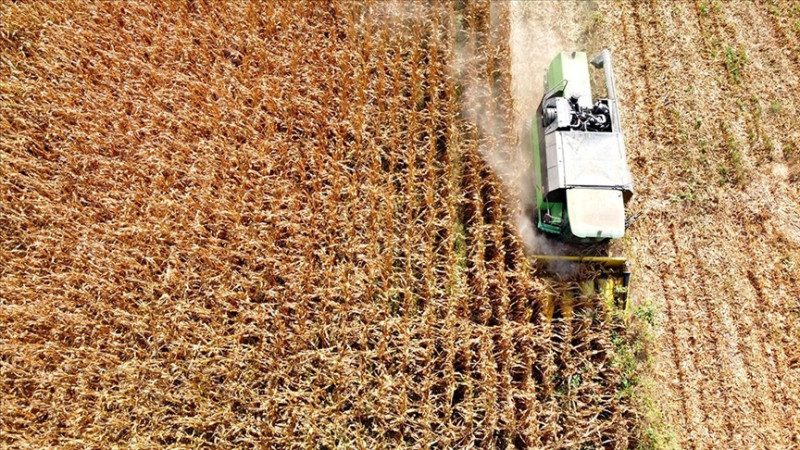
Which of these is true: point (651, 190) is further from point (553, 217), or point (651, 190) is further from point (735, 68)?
point (735, 68)

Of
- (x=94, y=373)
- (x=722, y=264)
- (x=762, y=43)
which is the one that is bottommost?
(x=94, y=373)

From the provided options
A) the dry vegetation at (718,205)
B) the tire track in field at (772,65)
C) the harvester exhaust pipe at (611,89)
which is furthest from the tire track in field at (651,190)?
the tire track in field at (772,65)

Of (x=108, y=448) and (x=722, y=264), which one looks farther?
(x=722, y=264)

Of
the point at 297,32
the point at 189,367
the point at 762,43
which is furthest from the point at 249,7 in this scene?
the point at 762,43

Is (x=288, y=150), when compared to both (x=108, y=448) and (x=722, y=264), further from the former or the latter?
(x=722, y=264)

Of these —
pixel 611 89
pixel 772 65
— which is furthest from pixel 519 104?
pixel 772 65

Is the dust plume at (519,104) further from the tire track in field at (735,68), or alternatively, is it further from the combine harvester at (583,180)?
the tire track in field at (735,68)

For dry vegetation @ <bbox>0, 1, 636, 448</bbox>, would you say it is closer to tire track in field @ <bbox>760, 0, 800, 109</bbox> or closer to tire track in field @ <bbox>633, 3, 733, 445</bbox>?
tire track in field @ <bbox>633, 3, 733, 445</bbox>
